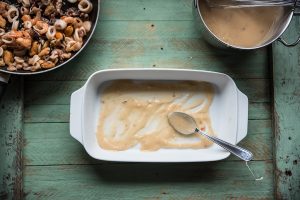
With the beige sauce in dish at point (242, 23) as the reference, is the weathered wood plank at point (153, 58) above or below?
below

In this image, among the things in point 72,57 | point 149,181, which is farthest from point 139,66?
point 149,181

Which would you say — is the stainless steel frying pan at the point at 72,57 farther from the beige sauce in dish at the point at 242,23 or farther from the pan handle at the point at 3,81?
the beige sauce in dish at the point at 242,23

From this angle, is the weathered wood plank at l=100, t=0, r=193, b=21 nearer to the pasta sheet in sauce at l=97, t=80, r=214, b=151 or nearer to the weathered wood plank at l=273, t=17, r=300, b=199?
the pasta sheet in sauce at l=97, t=80, r=214, b=151

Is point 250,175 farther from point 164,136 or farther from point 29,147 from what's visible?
point 29,147

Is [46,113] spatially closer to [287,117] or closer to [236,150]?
[236,150]

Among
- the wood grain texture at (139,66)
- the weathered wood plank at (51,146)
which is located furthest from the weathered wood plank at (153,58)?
the weathered wood plank at (51,146)

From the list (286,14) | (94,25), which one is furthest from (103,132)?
(286,14)
